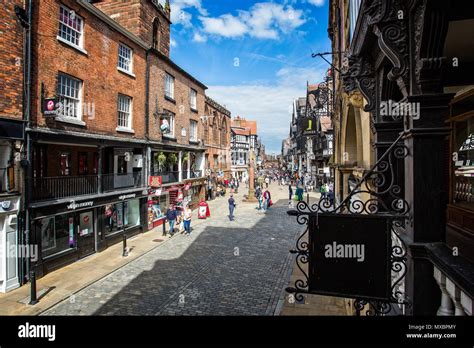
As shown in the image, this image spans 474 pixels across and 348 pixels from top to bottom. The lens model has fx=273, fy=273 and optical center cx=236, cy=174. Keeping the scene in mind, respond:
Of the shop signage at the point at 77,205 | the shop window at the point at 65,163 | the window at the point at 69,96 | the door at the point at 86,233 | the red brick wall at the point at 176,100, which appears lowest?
the door at the point at 86,233

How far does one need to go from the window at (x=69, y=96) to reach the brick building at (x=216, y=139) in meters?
16.7

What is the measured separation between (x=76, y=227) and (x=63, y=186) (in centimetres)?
196

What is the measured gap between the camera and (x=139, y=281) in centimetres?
951

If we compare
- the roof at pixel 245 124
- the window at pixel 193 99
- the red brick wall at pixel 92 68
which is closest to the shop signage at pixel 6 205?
the red brick wall at pixel 92 68

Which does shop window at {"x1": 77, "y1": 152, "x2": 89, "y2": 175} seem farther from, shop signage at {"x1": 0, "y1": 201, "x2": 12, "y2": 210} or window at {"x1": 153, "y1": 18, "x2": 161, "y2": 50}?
window at {"x1": 153, "y1": 18, "x2": 161, "y2": 50}

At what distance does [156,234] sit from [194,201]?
1044 cm

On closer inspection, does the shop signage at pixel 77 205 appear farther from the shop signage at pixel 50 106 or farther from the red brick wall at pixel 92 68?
the shop signage at pixel 50 106

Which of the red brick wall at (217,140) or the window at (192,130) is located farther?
the red brick wall at (217,140)

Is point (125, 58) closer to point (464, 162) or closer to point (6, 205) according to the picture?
point (6, 205)

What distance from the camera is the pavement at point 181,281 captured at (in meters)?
7.58

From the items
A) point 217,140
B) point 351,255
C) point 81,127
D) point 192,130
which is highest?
point 217,140

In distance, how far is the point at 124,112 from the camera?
15727mm

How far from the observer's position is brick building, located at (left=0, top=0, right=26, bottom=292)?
895 cm

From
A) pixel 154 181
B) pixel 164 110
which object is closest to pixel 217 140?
pixel 164 110
